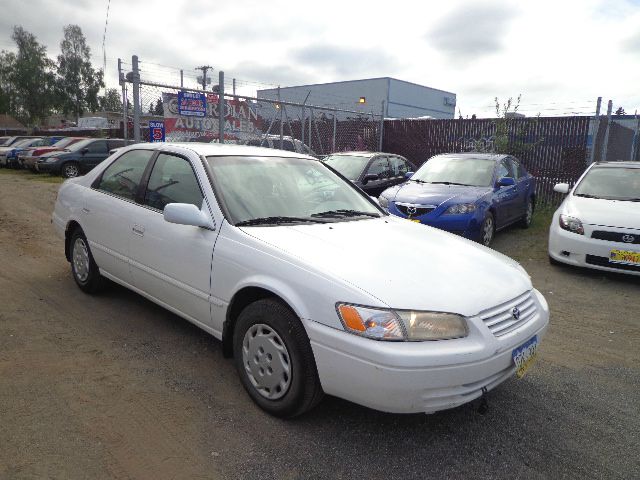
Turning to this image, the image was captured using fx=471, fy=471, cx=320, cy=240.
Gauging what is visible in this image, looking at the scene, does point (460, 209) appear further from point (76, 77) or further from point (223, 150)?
point (76, 77)

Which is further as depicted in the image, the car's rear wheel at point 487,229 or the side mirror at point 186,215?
the car's rear wheel at point 487,229

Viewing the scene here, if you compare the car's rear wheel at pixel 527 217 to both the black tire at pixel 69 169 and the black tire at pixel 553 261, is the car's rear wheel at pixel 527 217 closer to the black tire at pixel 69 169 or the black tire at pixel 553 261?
the black tire at pixel 553 261

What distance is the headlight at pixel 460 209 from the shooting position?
22.1ft

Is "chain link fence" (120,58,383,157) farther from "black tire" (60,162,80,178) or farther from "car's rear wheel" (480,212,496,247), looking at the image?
"black tire" (60,162,80,178)

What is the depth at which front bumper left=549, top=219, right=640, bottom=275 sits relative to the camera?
18.4 ft

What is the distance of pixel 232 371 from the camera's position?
3.23m

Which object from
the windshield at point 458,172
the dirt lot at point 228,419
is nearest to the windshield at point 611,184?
the windshield at point 458,172

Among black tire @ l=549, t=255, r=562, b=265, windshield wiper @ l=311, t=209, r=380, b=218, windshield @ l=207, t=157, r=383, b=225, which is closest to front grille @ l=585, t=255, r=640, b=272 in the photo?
black tire @ l=549, t=255, r=562, b=265

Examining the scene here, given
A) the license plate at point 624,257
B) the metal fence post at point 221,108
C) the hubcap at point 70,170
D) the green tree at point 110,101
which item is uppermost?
the green tree at point 110,101

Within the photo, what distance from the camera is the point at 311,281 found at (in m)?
2.44

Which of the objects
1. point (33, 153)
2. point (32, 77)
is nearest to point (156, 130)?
point (33, 153)

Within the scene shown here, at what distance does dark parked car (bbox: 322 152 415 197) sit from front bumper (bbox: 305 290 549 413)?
708cm

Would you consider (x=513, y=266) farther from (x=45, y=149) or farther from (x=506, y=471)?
(x=45, y=149)

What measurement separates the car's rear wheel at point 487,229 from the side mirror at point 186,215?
5061 mm
